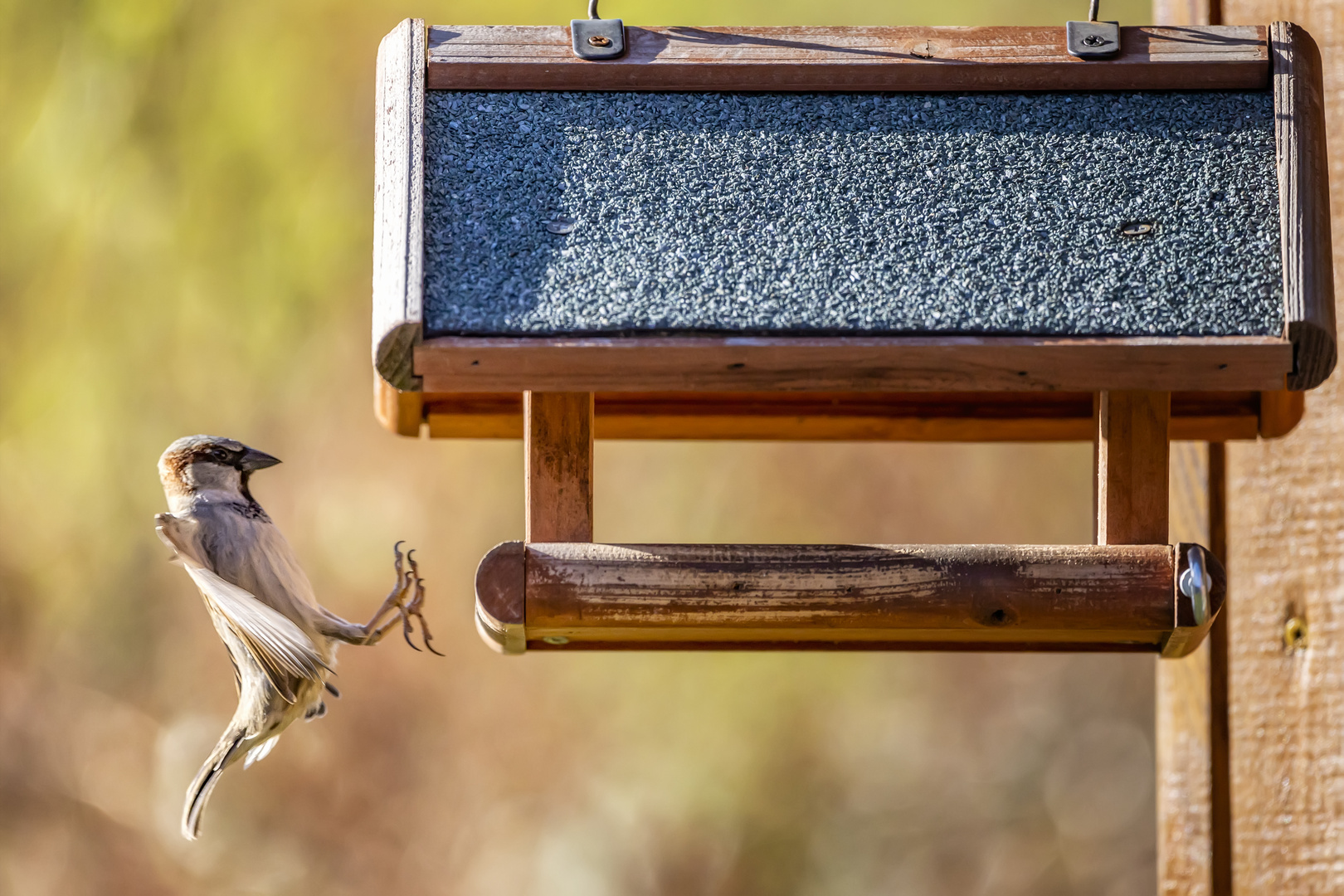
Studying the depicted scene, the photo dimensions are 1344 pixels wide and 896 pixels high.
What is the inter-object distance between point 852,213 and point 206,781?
72 centimetres

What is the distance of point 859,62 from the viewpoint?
89 centimetres

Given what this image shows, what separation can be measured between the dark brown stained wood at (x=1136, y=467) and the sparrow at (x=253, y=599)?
538 millimetres

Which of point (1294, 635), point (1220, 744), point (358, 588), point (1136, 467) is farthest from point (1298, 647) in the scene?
point (358, 588)

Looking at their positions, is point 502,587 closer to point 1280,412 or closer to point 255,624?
point 255,624

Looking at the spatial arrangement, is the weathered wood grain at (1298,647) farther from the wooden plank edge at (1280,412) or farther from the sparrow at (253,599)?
the sparrow at (253,599)

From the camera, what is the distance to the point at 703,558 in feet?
2.73

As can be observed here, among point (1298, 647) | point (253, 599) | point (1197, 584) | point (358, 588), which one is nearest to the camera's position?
point (1197, 584)

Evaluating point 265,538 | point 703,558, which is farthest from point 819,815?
point 703,558

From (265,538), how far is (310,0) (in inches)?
49.3

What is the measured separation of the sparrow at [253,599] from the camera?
1.03 meters

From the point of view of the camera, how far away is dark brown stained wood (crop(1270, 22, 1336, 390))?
32.0 inches

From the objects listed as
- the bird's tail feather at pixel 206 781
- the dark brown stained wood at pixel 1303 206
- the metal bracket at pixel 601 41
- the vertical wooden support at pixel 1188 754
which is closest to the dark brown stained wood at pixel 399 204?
the metal bracket at pixel 601 41

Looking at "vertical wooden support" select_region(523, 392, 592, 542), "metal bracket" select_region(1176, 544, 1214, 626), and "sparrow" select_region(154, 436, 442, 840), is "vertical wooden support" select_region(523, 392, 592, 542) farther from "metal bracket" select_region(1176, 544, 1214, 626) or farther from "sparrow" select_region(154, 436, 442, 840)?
"metal bracket" select_region(1176, 544, 1214, 626)

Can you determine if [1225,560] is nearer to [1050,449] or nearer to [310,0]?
[1050,449]
